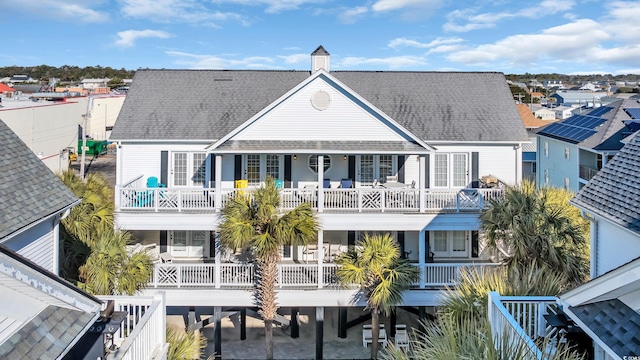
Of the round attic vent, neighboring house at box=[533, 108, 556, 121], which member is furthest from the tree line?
the round attic vent

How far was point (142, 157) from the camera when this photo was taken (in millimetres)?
21141

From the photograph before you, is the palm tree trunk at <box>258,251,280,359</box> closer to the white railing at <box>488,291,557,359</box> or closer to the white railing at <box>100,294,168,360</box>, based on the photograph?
the white railing at <box>100,294,168,360</box>

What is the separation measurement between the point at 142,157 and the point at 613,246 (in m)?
16.7

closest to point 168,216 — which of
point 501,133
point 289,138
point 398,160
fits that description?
point 289,138

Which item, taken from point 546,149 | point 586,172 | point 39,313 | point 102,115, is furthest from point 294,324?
point 102,115

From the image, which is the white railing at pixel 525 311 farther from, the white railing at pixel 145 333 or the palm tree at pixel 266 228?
the palm tree at pixel 266 228

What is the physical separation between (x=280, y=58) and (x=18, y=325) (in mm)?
53600

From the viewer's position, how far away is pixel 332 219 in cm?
1838

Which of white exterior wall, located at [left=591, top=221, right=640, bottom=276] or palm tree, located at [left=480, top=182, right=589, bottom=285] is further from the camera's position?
palm tree, located at [left=480, top=182, right=589, bottom=285]

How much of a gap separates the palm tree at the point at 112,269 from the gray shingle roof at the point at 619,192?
11840mm

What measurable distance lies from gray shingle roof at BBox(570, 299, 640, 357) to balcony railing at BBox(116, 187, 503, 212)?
32.7 ft

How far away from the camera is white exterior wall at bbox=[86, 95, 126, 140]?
202 ft

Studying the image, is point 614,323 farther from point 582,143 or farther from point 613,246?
point 582,143

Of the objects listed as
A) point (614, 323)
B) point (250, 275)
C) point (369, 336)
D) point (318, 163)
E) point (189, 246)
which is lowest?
point (369, 336)
